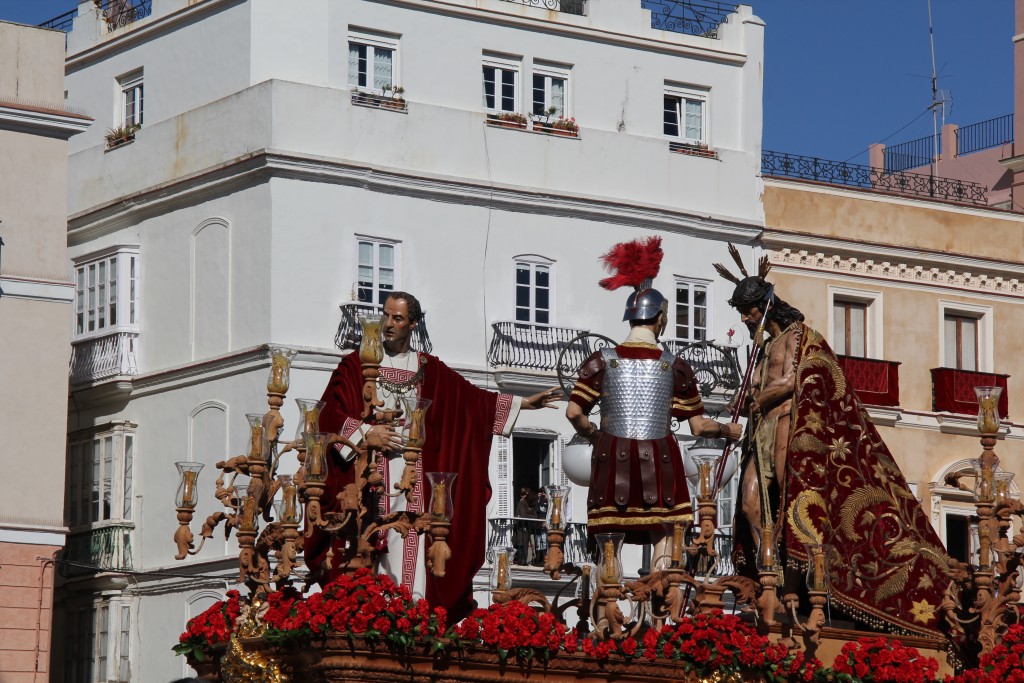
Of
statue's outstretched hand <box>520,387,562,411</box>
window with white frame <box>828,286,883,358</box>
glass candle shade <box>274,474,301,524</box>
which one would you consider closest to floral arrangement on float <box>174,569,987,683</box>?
glass candle shade <box>274,474,301,524</box>

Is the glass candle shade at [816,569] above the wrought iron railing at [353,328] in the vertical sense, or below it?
below

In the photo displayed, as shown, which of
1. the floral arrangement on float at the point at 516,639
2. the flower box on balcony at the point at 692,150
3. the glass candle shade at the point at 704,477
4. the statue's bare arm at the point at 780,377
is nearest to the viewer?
the floral arrangement on float at the point at 516,639

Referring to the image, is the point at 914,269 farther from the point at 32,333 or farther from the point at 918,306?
the point at 32,333

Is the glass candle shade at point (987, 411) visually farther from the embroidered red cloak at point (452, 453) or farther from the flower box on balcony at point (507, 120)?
the flower box on balcony at point (507, 120)

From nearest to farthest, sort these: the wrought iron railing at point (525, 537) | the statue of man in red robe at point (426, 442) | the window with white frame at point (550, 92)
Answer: the statue of man in red robe at point (426, 442) < the wrought iron railing at point (525, 537) < the window with white frame at point (550, 92)

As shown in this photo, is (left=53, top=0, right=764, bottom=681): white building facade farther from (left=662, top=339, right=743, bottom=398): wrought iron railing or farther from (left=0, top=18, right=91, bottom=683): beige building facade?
(left=0, top=18, right=91, bottom=683): beige building facade

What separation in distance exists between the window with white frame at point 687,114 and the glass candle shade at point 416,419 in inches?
918

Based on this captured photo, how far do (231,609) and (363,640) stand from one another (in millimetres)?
1571

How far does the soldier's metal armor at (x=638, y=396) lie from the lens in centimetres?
1662

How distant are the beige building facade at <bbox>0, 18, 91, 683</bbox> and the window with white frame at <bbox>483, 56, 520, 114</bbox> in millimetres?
7065

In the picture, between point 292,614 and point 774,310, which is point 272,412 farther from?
point 774,310

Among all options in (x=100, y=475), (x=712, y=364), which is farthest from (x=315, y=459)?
(x=712, y=364)

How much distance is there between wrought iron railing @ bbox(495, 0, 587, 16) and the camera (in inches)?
1460

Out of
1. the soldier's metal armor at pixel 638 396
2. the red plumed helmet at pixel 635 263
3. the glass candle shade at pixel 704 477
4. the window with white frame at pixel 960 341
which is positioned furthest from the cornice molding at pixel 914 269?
the glass candle shade at pixel 704 477
